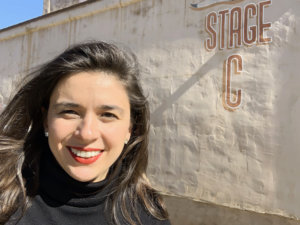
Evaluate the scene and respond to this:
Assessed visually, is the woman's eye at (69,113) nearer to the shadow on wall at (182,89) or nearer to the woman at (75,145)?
the woman at (75,145)

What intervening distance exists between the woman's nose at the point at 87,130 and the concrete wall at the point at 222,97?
9.77ft

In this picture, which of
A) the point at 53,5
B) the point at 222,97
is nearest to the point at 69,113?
the point at 222,97

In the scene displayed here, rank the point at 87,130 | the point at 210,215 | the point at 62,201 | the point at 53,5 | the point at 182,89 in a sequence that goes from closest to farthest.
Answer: the point at 87,130 → the point at 62,201 → the point at 210,215 → the point at 182,89 → the point at 53,5

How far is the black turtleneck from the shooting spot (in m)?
1.28

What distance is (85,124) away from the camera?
1.21 metres

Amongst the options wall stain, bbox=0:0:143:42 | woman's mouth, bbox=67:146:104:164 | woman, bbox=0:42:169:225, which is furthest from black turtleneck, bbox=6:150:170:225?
wall stain, bbox=0:0:143:42

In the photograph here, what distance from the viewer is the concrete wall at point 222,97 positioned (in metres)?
3.66

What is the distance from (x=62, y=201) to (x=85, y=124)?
36cm

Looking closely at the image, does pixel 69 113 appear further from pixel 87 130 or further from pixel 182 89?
pixel 182 89

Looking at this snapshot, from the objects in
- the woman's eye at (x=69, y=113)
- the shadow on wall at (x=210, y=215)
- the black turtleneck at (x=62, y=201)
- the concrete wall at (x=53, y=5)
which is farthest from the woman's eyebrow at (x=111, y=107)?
the concrete wall at (x=53, y=5)

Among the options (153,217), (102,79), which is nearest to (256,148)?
(153,217)

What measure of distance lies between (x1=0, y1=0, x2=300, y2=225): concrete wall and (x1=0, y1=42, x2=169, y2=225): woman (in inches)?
99.0

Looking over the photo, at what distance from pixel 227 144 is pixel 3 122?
118 inches

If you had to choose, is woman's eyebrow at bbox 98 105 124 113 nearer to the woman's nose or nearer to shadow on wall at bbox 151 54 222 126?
the woman's nose
